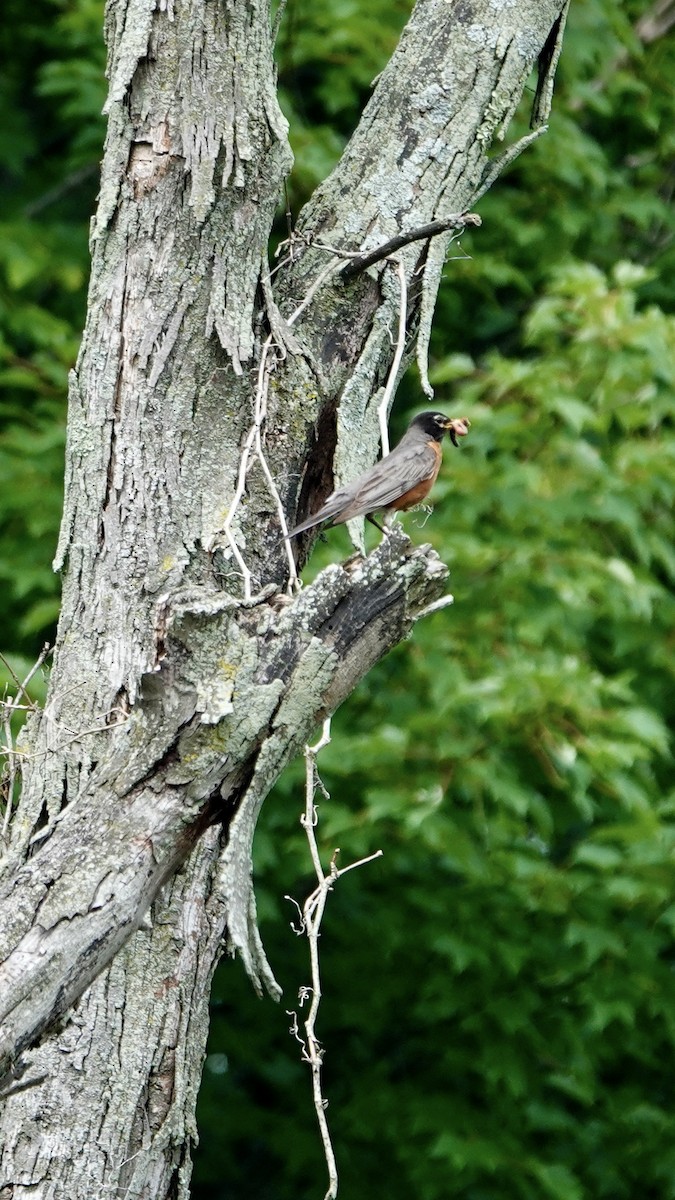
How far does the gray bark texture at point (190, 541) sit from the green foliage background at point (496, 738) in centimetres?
202

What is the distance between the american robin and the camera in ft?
9.64

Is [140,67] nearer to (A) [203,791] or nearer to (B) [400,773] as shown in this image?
(A) [203,791]

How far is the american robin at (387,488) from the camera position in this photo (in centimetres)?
294

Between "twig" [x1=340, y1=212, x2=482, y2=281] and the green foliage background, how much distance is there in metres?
2.04

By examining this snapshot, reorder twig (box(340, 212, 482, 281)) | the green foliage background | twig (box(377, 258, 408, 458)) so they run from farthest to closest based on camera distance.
→ the green foliage background
twig (box(377, 258, 408, 458))
twig (box(340, 212, 482, 281))

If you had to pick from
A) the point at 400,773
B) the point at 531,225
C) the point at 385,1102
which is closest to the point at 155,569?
the point at 400,773

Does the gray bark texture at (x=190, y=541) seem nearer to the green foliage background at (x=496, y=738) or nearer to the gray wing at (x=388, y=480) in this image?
the gray wing at (x=388, y=480)

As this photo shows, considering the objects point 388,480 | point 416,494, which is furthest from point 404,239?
point 416,494

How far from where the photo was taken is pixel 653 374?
5277 mm

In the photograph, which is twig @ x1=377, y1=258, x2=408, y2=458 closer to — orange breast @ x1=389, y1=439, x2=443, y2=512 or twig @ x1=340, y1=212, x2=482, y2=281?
twig @ x1=340, y1=212, x2=482, y2=281

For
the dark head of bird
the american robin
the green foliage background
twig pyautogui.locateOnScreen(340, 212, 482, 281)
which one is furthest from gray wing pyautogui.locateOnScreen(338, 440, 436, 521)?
the green foliage background

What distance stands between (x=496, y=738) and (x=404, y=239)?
2.64 m

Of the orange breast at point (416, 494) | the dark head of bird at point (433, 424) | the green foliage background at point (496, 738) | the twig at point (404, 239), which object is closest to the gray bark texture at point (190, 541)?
the twig at point (404, 239)

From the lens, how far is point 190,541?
2.77 metres
